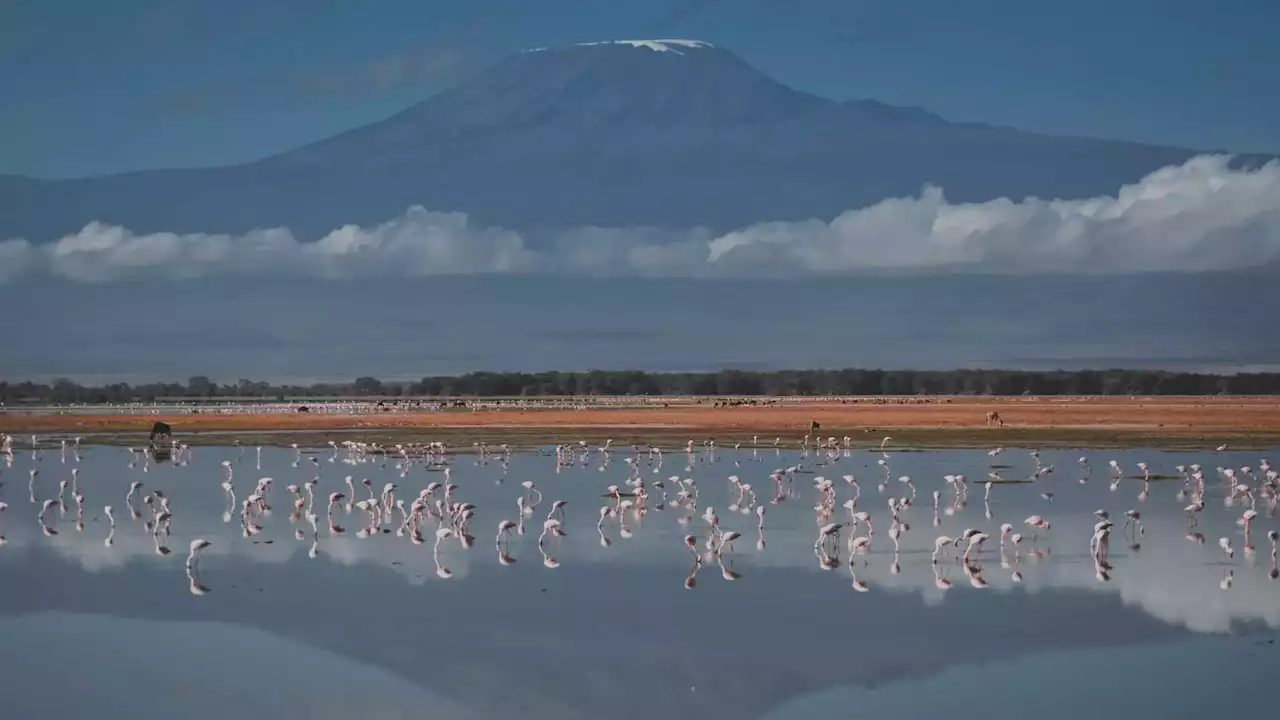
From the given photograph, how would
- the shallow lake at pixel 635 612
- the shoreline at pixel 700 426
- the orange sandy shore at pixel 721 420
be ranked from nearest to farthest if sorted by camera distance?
the shallow lake at pixel 635 612 → the shoreline at pixel 700 426 → the orange sandy shore at pixel 721 420

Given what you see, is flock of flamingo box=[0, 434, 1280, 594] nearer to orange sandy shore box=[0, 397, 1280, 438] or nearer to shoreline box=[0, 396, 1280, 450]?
shoreline box=[0, 396, 1280, 450]

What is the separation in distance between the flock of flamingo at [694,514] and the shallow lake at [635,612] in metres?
0.17

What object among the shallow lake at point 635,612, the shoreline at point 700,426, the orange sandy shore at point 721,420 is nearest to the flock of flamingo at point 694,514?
the shallow lake at point 635,612

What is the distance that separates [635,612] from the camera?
18.8 metres

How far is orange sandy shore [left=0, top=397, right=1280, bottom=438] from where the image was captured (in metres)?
64.8

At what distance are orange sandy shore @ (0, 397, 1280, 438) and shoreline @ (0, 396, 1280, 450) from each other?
2.3 inches

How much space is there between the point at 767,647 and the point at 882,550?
837 cm

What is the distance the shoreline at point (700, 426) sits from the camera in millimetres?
56969

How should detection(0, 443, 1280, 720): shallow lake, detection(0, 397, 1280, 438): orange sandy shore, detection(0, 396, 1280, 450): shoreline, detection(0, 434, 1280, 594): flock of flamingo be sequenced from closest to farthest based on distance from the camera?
detection(0, 443, 1280, 720): shallow lake < detection(0, 434, 1280, 594): flock of flamingo < detection(0, 396, 1280, 450): shoreline < detection(0, 397, 1280, 438): orange sandy shore

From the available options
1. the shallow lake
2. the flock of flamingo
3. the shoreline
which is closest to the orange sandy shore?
the shoreline

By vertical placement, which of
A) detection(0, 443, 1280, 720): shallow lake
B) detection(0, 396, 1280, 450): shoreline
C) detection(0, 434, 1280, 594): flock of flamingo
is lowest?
detection(0, 443, 1280, 720): shallow lake

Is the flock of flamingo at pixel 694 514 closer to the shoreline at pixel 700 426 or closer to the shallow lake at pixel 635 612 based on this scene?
the shallow lake at pixel 635 612

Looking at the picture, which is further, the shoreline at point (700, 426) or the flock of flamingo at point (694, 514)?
the shoreline at point (700, 426)

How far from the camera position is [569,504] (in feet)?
106
